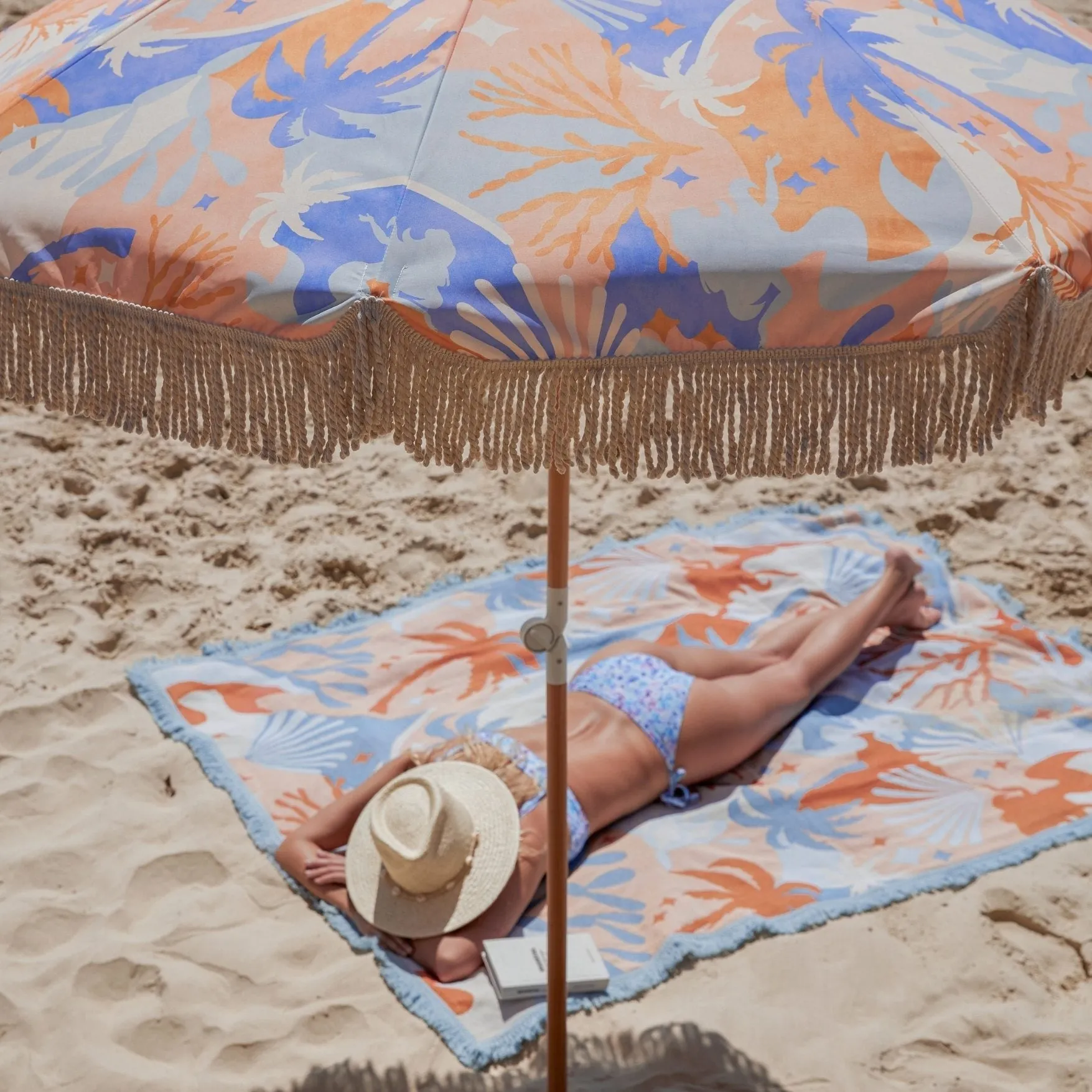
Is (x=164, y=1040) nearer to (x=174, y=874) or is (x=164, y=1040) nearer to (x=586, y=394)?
(x=174, y=874)

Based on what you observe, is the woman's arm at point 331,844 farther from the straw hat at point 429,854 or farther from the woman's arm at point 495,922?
the woman's arm at point 495,922

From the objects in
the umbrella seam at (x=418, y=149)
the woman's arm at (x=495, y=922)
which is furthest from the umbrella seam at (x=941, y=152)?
the woman's arm at (x=495, y=922)

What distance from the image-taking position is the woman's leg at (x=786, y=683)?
3.66 meters

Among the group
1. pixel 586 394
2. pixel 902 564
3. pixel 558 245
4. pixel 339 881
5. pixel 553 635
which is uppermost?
→ pixel 558 245

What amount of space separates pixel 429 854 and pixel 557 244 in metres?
1.88

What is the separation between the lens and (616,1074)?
9.26 feet

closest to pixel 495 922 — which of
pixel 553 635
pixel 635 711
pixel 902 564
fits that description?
pixel 635 711

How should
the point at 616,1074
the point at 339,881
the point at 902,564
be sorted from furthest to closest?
1. the point at 902,564
2. the point at 339,881
3. the point at 616,1074

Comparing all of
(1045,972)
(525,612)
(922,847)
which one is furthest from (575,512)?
(1045,972)

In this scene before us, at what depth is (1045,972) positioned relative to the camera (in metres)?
3.06

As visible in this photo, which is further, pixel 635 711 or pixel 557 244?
pixel 635 711

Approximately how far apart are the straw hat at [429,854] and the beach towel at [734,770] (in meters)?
0.11

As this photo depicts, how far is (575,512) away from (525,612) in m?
0.68

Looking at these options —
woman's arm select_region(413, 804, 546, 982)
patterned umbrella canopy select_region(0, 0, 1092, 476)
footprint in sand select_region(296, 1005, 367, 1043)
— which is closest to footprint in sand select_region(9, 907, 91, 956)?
footprint in sand select_region(296, 1005, 367, 1043)
